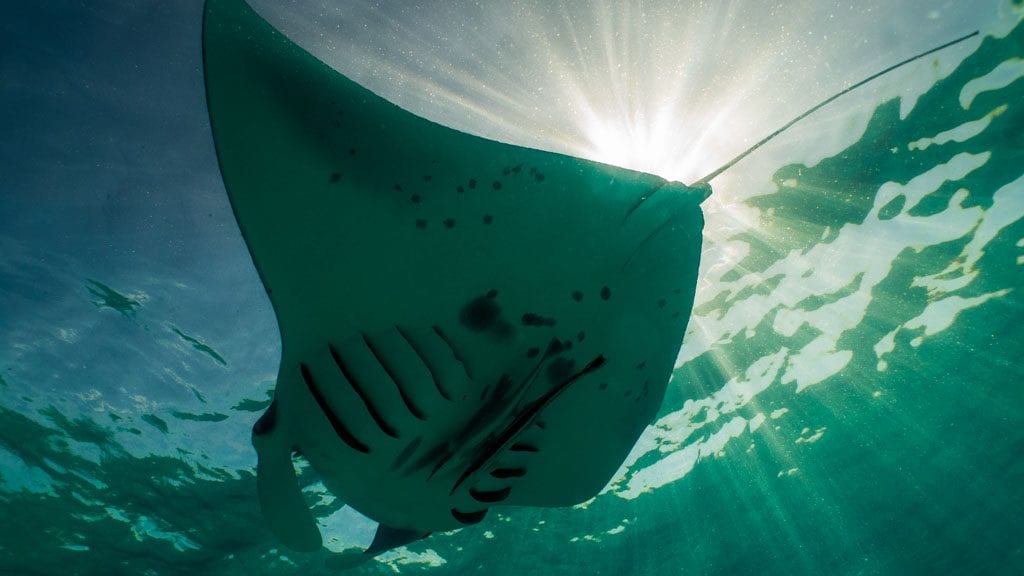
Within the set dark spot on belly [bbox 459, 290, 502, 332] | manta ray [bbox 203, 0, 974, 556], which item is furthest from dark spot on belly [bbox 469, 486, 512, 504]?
dark spot on belly [bbox 459, 290, 502, 332]

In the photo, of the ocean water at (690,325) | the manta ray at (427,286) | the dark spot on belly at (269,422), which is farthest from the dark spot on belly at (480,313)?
the ocean water at (690,325)

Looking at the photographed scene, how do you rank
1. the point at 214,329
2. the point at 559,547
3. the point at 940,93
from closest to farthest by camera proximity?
the point at 940,93 < the point at 214,329 < the point at 559,547

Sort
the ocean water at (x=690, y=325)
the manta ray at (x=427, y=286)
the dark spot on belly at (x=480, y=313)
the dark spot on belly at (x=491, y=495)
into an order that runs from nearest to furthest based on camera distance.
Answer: the manta ray at (x=427, y=286) → the dark spot on belly at (x=480, y=313) → the dark spot on belly at (x=491, y=495) → the ocean water at (x=690, y=325)

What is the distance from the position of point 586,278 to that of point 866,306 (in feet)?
25.7

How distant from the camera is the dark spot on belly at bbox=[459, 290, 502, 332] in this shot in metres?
2.10

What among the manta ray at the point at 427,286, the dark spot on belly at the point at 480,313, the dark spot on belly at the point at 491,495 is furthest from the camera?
the dark spot on belly at the point at 491,495

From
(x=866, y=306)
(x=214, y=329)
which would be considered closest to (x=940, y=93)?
(x=866, y=306)

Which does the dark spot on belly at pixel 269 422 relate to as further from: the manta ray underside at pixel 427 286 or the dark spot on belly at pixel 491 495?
the dark spot on belly at pixel 491 495

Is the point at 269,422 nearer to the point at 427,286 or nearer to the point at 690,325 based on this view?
the point at 427,286

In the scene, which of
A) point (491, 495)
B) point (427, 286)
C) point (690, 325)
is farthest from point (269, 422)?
point (690, 325)

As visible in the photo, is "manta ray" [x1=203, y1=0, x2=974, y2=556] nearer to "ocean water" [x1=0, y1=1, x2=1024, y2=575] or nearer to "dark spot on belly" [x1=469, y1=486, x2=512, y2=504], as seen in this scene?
"dark spot on belly" [x1=469, y1=486, x2=512, y2=504]

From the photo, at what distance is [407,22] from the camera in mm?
4402

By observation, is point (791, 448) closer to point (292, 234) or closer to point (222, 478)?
point (222, 478)

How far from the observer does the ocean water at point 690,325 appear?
492 centimetres
